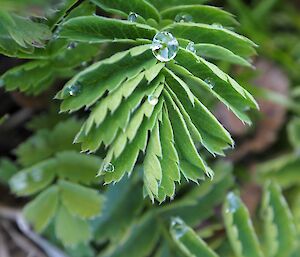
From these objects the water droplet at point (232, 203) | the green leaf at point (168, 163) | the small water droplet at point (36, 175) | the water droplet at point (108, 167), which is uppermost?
the water droplet at point (108, 167)

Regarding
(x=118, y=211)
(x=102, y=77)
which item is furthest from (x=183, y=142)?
(x=118, y=211)

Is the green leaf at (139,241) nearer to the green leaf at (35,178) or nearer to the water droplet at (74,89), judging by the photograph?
the green leaf at (35,178)

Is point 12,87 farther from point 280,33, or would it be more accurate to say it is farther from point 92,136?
point 280,33

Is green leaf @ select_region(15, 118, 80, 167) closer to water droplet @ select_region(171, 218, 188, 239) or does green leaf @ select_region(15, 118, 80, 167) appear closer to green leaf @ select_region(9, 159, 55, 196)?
green leaf @ select_region(9, 159, 55, 196)

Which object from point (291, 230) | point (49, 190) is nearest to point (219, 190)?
point (291, 230)

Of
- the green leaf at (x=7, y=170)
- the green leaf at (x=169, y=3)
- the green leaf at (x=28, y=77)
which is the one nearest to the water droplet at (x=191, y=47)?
the green leaf at (x=169, y=3)

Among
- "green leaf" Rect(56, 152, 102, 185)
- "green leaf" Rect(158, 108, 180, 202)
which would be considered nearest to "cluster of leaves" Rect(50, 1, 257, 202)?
"green leaf" Rect(158, 108, 180, 202)
